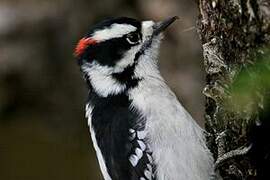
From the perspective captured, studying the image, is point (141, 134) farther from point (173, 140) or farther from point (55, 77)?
point (55, 77)

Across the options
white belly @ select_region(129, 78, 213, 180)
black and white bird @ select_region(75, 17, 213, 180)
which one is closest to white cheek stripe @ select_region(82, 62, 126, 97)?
black and white bird @ select_region(75, 17, 213, 180)

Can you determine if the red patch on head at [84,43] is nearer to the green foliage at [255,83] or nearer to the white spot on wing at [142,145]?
the white spot on wing at [142,145]

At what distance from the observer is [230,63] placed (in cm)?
390

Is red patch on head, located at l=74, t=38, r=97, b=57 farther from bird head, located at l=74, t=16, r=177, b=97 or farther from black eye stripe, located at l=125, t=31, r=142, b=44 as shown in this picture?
black eye stripe, located at l=125, t=31, r=142, b=44

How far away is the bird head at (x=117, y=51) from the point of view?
14.6 ft

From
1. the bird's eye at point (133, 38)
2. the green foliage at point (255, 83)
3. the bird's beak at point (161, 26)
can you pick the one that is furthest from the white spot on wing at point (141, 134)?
the green foliage at point (255, 83)

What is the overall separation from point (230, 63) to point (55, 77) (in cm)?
459

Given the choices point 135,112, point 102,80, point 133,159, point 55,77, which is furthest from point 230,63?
point 55,77

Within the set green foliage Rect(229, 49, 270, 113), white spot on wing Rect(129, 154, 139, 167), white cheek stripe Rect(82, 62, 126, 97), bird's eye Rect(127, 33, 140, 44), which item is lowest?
white spot on wing Rect(129, 154, 139, 167)

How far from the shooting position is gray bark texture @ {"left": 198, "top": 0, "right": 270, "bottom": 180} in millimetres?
3550

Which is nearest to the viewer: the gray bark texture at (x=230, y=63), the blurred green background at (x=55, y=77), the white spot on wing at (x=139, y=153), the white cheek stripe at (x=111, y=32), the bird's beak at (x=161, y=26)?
the gray bark texture at (x=230, y=63)

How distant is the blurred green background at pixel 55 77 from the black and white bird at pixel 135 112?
2.87m

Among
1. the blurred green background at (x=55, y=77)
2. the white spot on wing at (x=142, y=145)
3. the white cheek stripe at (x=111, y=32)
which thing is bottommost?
the blurred green background at (x=55, y=77)

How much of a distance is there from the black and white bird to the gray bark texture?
12 centimetres
